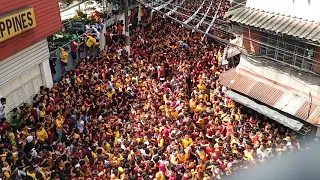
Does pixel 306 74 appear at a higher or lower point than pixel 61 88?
higher

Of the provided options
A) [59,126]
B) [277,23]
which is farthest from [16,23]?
[277,23]

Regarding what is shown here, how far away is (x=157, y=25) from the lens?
2353 centimetres

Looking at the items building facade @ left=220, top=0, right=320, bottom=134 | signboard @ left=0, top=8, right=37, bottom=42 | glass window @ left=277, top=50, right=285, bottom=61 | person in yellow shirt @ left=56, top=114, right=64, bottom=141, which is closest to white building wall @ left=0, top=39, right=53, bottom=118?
signboard @ left=0, top=8, right=37, bottom=42

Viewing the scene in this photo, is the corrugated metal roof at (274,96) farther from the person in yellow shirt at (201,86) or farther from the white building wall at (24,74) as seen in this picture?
the white building wall at (24,74)

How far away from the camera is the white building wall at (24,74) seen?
1383 cm

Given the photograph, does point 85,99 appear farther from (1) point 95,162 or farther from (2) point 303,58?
(2) point 303,58

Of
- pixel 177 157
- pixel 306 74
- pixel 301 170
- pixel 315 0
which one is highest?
pixel 315 0

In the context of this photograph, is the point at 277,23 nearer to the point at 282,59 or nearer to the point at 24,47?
the point at 282,59

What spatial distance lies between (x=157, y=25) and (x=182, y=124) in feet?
39.0

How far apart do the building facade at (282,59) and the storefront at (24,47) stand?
7217 mm

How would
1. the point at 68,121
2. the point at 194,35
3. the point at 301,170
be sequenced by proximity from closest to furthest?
1. the point at 301,170
2. the point at 68,121
3. the point at 194,35

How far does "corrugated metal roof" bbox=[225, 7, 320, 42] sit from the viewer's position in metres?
11.7

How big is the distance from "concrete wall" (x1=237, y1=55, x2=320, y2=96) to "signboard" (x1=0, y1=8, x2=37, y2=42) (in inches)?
323

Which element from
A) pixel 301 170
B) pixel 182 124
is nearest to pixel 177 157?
pixel 182 124
